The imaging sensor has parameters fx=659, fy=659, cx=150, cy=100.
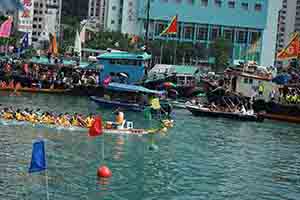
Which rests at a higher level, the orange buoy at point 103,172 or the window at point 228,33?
the window at point 228,33

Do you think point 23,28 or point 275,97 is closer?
point 275,97

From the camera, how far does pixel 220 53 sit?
131375 mm

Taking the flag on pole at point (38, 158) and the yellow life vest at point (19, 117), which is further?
the yellow life vest at point (19, 117)

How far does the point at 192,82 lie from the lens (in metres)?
90.2

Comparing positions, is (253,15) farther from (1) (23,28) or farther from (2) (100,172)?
(2) (100,172)

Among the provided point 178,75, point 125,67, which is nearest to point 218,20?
point 178,75

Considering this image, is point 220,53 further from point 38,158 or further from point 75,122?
point 38,158

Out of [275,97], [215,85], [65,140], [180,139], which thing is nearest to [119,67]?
[215,85]

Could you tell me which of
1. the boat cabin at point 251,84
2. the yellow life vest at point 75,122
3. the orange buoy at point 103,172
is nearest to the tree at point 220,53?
the boat cabin at point 251,84

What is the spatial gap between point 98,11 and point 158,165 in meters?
157

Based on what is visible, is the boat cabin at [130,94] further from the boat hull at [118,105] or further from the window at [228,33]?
the window at [228,33]

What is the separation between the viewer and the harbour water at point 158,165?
1033 inches

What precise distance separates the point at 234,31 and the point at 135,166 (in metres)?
123

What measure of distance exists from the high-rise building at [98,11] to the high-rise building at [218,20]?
2080 cm
